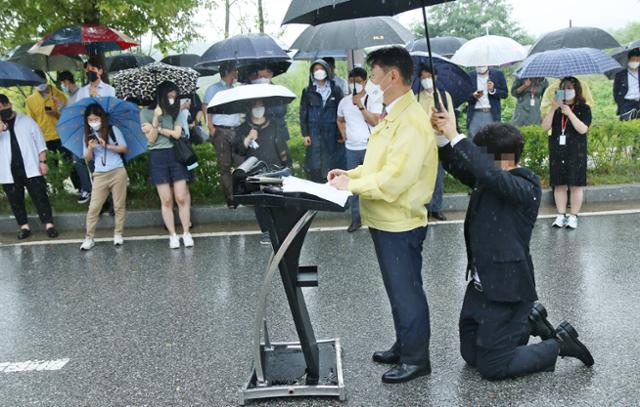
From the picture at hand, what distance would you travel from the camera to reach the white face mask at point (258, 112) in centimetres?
770

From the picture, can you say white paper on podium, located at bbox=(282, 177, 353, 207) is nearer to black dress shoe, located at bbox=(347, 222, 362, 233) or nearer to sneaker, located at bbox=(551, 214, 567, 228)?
black dress shoe, located at bbox=(347, 222, 362, 233)

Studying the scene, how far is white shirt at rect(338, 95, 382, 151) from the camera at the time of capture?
8039 mm

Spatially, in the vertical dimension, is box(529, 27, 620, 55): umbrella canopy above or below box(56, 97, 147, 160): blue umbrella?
above

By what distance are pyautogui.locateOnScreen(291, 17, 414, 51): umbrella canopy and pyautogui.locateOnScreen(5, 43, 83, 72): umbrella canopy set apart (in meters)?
4.63

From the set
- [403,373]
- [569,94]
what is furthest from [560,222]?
[403,373]

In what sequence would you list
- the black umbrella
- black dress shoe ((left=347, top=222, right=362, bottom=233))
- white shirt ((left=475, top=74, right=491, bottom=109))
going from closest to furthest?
the black umbrella, black dress shoe ((left=347, top=222, right=362, bottom=233)), white shirt ((left=475, top=74, right=491, bottom=109))

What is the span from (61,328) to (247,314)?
1428mm

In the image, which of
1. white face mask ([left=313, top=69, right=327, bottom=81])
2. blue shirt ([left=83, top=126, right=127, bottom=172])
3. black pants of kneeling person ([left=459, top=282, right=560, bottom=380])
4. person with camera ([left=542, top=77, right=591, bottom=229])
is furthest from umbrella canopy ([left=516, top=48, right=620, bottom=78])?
blue shirt ([left=83, top=126, right=127, bottom=172])

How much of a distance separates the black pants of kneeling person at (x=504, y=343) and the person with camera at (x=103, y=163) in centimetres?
501

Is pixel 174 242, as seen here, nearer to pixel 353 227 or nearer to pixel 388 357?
pixel 353 227

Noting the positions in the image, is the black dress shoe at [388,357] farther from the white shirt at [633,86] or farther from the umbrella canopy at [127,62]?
the umbrella canopy at [127,62]

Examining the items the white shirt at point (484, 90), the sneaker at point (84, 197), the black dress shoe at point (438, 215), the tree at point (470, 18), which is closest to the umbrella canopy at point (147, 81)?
the sneaker at point (84, 197)

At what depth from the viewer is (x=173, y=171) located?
7.72 m

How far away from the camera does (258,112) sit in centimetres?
773
